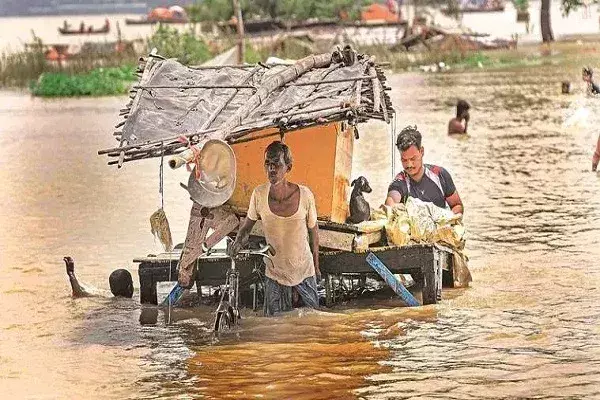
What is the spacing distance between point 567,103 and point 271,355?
20.3 metres

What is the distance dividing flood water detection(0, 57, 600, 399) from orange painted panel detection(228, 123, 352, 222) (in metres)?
0.77

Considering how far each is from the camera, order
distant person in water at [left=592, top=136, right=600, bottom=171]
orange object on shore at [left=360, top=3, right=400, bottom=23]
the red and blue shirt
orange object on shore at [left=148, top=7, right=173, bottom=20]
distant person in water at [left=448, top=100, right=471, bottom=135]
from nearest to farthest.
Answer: the red and blue shirt → distant person in water at [left=592, top=136, right=600, bottom=171] → distant person in water at [left=448, top=100, right=471, bottom=135] → orange object on shore at [left=360, top=3, right=400, bottom=23] → orange object on shore at [left=148, top=7, right=173, bottom=20]

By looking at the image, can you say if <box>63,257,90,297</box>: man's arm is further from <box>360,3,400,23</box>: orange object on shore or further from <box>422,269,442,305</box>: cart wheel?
<box>360,3,400,23</box>: orange object on shore

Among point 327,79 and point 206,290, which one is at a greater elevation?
point 327,79

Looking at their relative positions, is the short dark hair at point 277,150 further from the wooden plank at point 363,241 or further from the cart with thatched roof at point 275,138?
the wooden plank at point 363,241

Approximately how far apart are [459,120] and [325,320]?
13071mm

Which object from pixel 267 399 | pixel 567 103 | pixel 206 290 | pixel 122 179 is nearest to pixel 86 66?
pixel 567 103

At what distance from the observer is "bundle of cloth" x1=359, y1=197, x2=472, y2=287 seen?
10062 millimetres

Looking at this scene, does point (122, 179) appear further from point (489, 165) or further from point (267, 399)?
point (267, 399)

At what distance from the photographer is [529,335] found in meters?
9.45

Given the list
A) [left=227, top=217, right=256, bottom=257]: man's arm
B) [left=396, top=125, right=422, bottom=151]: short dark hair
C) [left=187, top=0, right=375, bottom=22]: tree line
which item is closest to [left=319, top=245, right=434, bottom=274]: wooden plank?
[left=227, top=217, right=256, bottom=257]: man's arm

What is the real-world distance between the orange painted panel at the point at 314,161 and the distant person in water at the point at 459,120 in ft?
39.6

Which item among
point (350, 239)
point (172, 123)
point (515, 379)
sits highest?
point (172, 123)

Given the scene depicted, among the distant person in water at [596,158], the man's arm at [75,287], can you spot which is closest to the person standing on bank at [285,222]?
the man's arm at [75,287]
